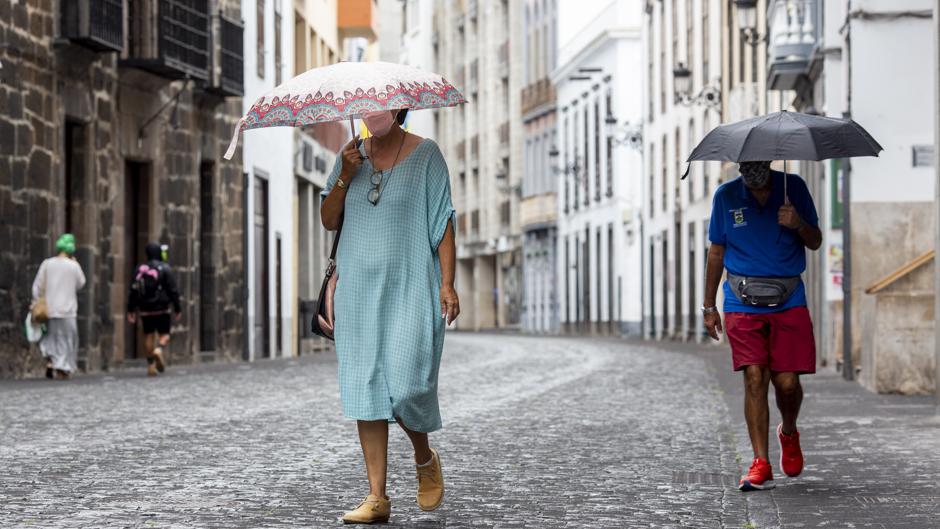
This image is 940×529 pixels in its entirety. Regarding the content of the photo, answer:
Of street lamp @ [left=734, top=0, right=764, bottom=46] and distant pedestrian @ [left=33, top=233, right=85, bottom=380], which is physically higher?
street lamp @ [left=734, top=0, right=764, bottom=46]

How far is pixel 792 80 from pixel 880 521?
70.4ft

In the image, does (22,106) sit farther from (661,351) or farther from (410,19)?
(410,19)

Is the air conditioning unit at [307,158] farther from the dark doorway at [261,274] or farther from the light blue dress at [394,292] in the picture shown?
the light blue dress at [394,292]

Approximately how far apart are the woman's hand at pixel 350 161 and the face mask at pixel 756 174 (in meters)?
2.18

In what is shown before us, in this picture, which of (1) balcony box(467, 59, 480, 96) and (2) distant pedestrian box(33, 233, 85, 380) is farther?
(1) balcony box(467, 59, 480, 96)

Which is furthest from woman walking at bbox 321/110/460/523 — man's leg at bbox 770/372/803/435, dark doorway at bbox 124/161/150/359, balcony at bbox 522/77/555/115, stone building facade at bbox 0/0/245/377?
balcony at bbox 522/77/555/115

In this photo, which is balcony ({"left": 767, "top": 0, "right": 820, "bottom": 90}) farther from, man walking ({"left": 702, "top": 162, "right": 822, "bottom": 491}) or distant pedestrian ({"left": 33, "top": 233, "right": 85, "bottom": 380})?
man walking ({"left": 702, "top": 162, "right": 822, "bottom": 491})

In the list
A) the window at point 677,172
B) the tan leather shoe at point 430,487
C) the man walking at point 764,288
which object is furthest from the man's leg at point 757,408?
the window at point 677,172

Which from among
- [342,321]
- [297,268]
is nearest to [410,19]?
[297,268]

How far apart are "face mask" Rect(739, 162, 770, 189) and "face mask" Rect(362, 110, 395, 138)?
6.86 feet

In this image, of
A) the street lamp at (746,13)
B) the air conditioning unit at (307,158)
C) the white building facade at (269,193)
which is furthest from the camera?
the air conditioning unit at (307,158)

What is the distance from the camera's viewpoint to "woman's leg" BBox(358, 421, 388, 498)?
788 centimetres

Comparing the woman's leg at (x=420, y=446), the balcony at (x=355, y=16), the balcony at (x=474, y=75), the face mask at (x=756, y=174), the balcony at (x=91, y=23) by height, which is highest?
the balcony at (x=474, y=75)

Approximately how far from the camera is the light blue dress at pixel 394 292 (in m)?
7.80
